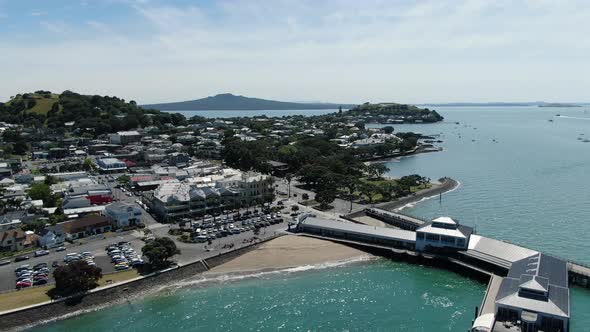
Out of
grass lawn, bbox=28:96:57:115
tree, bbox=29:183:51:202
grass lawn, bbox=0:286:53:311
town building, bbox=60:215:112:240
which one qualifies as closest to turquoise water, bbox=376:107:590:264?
town building, bbox=60:215:112:240

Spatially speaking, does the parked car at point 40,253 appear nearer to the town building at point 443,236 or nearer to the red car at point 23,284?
the red car at point 23,284

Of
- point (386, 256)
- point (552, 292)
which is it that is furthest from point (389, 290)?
point (552, 292)

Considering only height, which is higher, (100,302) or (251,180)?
(251,180)

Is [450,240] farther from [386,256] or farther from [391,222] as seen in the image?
[391,222]

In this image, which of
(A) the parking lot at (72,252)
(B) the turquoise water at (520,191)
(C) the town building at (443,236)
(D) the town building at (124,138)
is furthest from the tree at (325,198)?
(D) the town building at (124,138)

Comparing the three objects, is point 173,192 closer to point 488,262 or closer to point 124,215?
point 124,215

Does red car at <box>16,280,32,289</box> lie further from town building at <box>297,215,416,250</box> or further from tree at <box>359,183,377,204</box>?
tree at <box>359,183,377,204</box>
